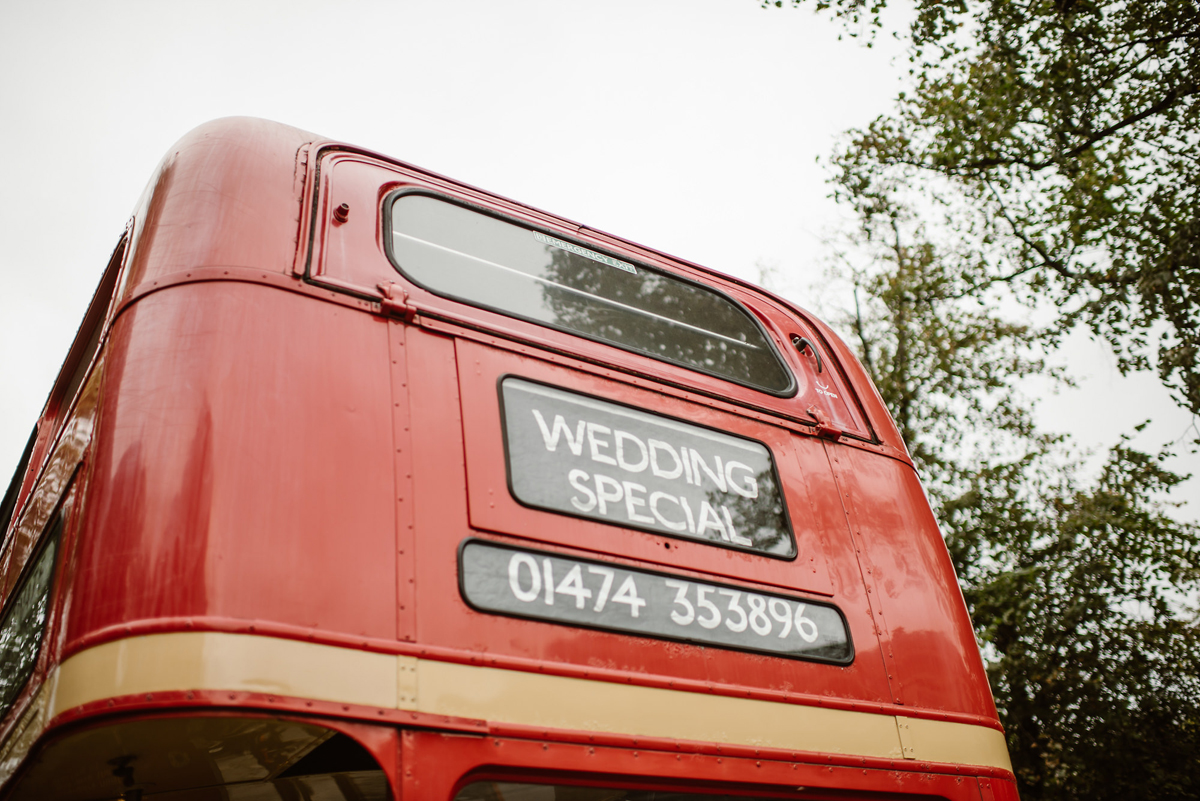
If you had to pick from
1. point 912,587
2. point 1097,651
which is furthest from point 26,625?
point 1097,651

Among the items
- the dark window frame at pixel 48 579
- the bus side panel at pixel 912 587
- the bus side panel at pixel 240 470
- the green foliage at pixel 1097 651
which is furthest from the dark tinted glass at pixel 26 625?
the green foliage at pixel 1097 651

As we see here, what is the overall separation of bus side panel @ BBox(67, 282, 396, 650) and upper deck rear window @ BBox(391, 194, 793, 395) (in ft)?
1.92

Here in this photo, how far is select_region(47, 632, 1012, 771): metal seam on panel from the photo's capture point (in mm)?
1852

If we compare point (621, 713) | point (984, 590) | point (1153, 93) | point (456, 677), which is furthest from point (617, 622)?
point (984, 590)

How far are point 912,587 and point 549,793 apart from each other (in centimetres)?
162

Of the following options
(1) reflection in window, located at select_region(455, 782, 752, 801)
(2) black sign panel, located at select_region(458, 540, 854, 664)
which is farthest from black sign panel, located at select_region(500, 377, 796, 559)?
(1) reflection in window, located at select_region(455, 782, 752, 801)

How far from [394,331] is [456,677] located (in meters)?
1.02

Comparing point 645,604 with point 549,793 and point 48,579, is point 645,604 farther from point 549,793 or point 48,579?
point 48,579

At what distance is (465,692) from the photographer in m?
2.15

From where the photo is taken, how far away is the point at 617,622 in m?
2.51

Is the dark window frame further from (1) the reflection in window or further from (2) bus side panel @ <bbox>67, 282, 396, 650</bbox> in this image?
(1) the reflection in window

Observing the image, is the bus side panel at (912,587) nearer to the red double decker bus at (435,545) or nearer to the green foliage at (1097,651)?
the red double decker bus at (435,545)

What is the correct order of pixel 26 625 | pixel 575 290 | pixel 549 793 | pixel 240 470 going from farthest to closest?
1. pixel 575 290
2. pixel 26 625
3. pixel 549 793
4. pixel 240 470

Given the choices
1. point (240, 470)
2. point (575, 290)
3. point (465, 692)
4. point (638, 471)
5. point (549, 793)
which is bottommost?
point (549, 793)
